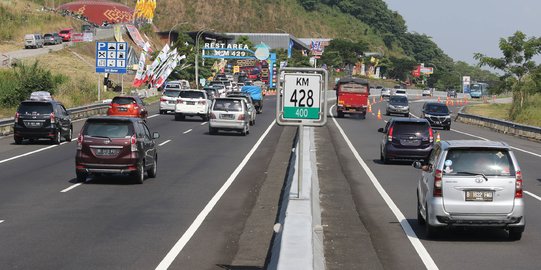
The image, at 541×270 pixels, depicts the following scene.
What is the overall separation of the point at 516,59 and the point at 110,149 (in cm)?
6094

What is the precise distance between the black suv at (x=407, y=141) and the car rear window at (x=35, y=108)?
13.1m

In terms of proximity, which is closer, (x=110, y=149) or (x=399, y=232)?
(x=399, y=232)

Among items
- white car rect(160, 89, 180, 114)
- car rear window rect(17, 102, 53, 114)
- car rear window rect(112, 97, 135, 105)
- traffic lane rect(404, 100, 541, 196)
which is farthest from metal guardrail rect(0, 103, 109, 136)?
traffic lane rect(404, 100, 541, 196)

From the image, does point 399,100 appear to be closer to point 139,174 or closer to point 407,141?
point 407,141

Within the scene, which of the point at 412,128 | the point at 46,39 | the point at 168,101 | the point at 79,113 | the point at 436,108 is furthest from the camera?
the point at 46,39

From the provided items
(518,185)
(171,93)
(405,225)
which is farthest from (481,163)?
(171,93)

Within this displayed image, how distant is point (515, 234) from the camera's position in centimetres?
1499

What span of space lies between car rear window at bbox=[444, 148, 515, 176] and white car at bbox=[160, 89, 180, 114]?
4744 centimetres

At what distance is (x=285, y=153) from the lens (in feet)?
112

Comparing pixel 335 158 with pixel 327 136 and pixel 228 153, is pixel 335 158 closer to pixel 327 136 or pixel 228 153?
pixel 228 153

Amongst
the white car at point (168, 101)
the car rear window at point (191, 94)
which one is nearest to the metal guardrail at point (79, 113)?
the white car at point (168, 101)

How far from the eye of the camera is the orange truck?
67.1 meters

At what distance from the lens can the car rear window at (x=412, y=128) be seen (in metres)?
30.9

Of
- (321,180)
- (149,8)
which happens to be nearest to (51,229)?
(321,180)
